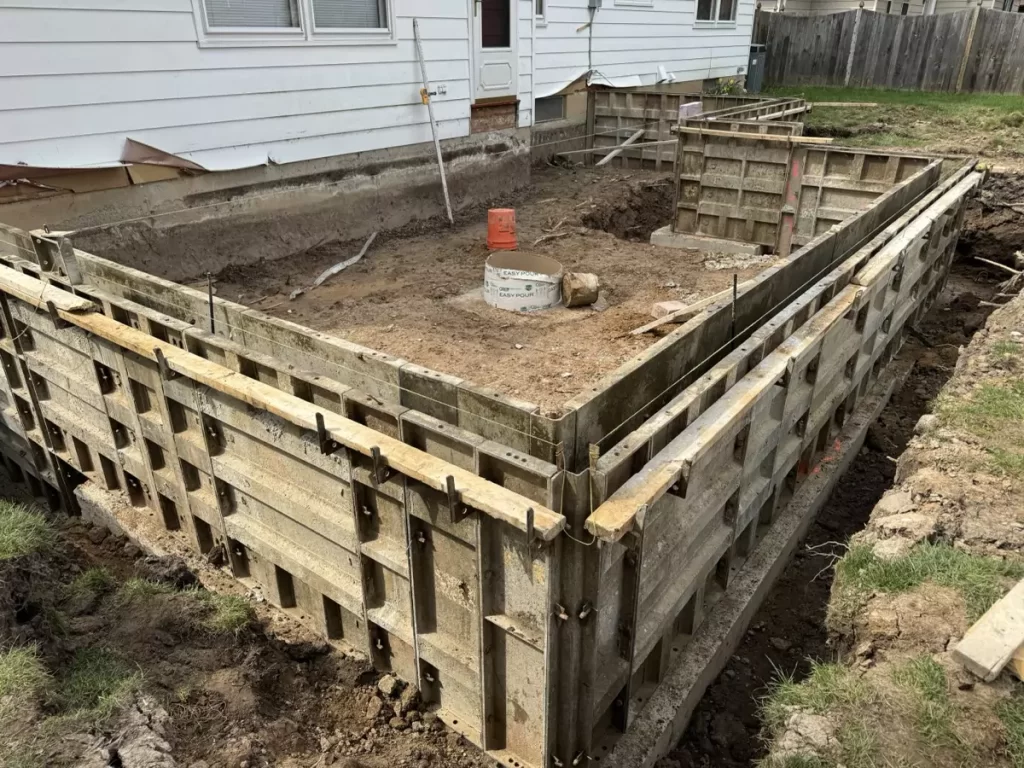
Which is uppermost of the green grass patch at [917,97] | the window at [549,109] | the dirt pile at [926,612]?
the window at [549,109]

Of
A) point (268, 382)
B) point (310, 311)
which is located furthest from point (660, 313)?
point (268, 382)

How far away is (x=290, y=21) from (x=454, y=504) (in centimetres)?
856

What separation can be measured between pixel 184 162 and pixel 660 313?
5.94m

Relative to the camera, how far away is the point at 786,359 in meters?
4.39

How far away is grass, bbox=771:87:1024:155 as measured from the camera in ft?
47.9

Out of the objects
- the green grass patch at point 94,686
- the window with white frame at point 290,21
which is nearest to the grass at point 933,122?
the window with white frame at point 290,21

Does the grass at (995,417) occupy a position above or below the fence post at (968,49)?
below

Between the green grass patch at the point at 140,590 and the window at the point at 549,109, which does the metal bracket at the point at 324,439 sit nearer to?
the green grass patch at the point at 140,590

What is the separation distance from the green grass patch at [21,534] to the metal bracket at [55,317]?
1469 mm

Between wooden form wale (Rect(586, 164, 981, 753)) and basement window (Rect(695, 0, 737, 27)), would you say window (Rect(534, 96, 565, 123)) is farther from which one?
wooden form wale (Rect(586, 164, 981, 753))

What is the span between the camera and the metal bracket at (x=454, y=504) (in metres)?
3.04

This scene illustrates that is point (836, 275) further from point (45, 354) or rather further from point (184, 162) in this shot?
point (184, 162)

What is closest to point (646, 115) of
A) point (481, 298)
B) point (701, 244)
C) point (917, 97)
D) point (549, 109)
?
point (549, 109)

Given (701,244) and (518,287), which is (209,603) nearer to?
(518,287)
